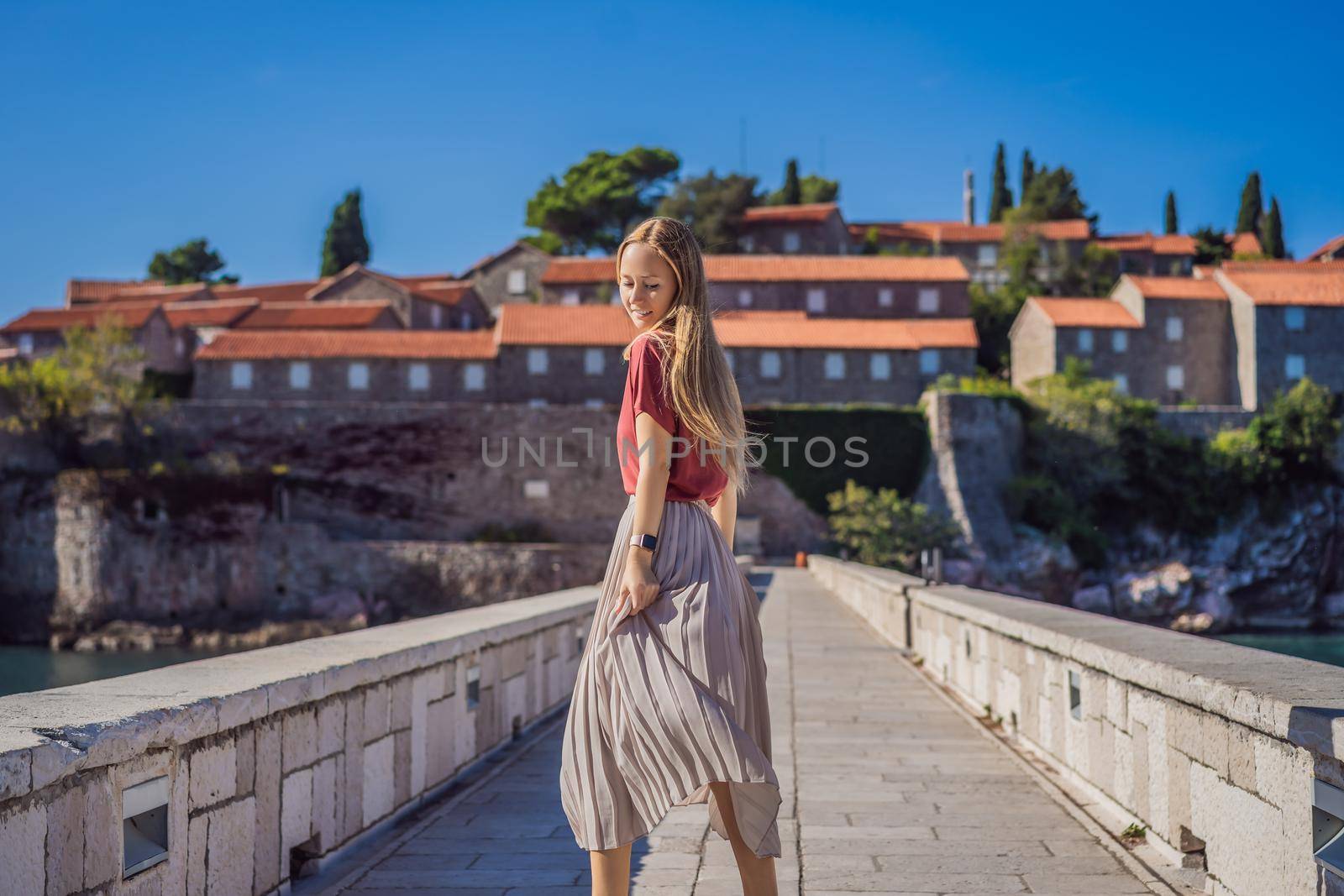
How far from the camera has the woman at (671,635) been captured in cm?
295

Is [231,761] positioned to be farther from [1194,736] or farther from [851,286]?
[851,286]

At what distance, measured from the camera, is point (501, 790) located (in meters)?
5.63

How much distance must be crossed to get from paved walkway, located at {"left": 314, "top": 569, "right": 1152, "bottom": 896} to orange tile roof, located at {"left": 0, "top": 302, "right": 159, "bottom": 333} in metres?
48.2

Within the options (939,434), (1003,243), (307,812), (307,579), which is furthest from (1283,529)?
(307,812)

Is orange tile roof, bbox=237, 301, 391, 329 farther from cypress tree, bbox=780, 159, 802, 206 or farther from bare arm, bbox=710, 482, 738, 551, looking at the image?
bare arm, bbox=710, 482, 738, 551

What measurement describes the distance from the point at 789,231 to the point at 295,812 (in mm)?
59101

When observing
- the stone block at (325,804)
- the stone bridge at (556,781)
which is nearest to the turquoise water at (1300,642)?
the stone bridge at (556,781)

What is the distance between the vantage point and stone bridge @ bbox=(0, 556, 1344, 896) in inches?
121

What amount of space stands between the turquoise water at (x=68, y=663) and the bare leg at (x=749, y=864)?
31.6 metres

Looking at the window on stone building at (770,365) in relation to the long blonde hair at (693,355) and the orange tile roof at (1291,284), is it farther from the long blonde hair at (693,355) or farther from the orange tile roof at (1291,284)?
the long blonde hair at (693,355)

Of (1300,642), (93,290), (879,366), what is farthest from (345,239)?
(1300,642)

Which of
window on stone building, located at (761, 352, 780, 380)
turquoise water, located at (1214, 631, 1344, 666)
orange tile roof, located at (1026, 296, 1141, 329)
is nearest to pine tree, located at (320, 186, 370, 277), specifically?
window on stone building, located at (761, 352, 780, 380)

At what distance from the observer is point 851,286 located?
171 ft

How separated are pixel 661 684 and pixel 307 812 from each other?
1800 mm
